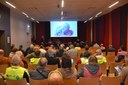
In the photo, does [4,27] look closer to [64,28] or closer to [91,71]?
[91,71]

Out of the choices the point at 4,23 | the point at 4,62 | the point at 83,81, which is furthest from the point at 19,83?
the point at 4,23

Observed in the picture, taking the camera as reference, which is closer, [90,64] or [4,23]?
[90,64]

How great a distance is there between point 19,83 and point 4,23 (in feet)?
26.1

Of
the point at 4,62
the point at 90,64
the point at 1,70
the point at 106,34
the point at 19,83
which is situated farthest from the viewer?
the point at 106,34

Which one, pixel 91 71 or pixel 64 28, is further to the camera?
pixel 64 28

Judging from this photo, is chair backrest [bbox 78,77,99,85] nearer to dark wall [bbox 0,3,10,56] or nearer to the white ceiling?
the white ceiling

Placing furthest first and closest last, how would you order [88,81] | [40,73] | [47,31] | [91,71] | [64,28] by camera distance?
1. [47,31]
2. [64,28]
3. [91,71]
4. [40,73]
5. [88,81]

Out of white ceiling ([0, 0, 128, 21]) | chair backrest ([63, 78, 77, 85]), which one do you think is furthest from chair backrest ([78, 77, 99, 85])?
white ceiling ([0, 0, 128, 21])

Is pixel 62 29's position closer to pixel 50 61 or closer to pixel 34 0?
pixel 34 0

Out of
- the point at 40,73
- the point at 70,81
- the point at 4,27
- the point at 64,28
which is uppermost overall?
the point at 64,28

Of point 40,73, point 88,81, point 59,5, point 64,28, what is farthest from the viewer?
point 64,28

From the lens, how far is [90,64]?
15.5 feet

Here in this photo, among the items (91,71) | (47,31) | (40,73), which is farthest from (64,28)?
(40,73)

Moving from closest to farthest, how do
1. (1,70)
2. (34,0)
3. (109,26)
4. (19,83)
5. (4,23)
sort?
(19,83)
(1,70)
(34,0)
(4,23)
(109,26)
